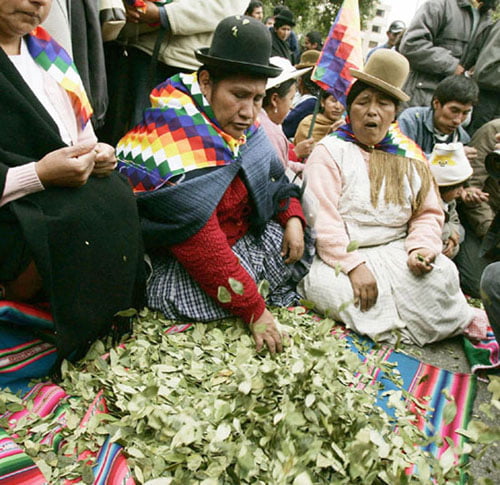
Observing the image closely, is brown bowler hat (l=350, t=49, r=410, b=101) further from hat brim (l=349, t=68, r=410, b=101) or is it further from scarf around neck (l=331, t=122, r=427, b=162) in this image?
scarf around neck (l=331, t=122, r=427, b=162)

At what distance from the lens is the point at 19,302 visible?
5.67ft

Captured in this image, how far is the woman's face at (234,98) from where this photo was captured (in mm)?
2107

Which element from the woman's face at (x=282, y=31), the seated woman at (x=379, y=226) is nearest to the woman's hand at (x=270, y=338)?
the seated woman at (x=379, y=226)

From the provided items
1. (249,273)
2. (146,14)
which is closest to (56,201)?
(249,273)

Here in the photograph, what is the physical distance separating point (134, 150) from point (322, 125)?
2228 mm

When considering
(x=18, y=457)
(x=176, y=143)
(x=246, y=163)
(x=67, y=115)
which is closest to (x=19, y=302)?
(x=18, y=457)

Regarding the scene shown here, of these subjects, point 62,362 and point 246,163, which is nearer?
point 62,362

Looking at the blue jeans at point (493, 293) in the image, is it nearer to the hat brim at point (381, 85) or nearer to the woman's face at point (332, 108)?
the hat brim at point (381, 85)

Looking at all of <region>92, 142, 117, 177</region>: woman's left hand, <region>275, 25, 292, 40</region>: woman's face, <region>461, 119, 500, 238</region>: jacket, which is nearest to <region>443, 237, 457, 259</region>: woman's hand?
<region>461, 119, 500, 238</region>: jacket

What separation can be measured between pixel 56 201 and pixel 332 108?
9.45 feet

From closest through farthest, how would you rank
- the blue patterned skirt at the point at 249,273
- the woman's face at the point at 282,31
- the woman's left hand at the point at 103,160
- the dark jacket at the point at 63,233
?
1. the dark jacket at the point at 63,233
2. the woman's left hand at the point at 103,160
3. the blue patterned skirt at the point at 249,273
4. the woman's face at the point at 282,31

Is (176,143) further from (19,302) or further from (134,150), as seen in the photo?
(19,302)

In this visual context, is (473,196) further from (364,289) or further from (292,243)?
(292,243)

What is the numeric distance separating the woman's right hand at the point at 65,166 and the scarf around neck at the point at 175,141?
18.7 inches
